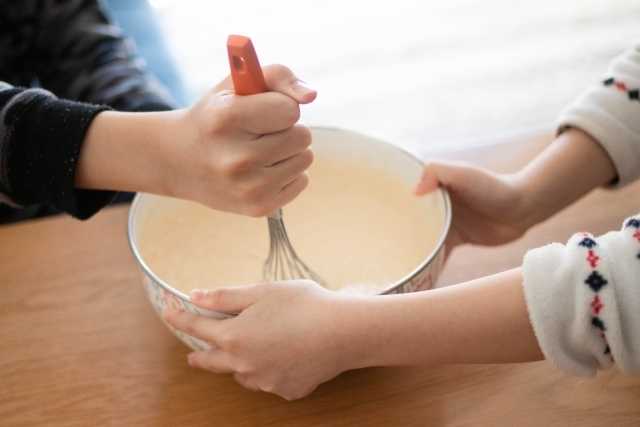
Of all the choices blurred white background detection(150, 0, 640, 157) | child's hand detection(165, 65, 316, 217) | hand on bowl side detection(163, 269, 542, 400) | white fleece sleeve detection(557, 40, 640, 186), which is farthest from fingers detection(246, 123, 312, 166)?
blurred white background detection(150, 0, 640, 157)

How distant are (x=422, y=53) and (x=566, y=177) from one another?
1.41m

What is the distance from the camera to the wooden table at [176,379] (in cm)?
52

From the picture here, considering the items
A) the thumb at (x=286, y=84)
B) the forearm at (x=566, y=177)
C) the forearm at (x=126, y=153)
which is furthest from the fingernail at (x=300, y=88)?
the forearm at (x=566, y=177)

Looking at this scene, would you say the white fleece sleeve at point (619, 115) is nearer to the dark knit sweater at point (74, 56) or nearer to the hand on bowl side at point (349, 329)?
the hand on bowl side at point (349, 329)

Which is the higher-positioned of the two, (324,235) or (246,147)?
(246,147)

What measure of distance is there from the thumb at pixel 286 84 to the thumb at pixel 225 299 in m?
0.17

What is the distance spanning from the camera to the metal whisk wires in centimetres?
64

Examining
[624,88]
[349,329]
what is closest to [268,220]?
[349,329]

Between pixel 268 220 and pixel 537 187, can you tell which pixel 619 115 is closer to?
pixel 537 187

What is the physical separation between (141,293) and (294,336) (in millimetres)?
243

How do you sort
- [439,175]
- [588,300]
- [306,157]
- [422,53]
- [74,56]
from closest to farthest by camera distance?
[588,300]
[306,157]
[439,175]
[74,56]
[422,53]

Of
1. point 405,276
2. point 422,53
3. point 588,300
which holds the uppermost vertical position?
point 588,300

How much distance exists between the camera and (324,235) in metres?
0.74

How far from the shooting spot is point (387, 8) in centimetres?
225
